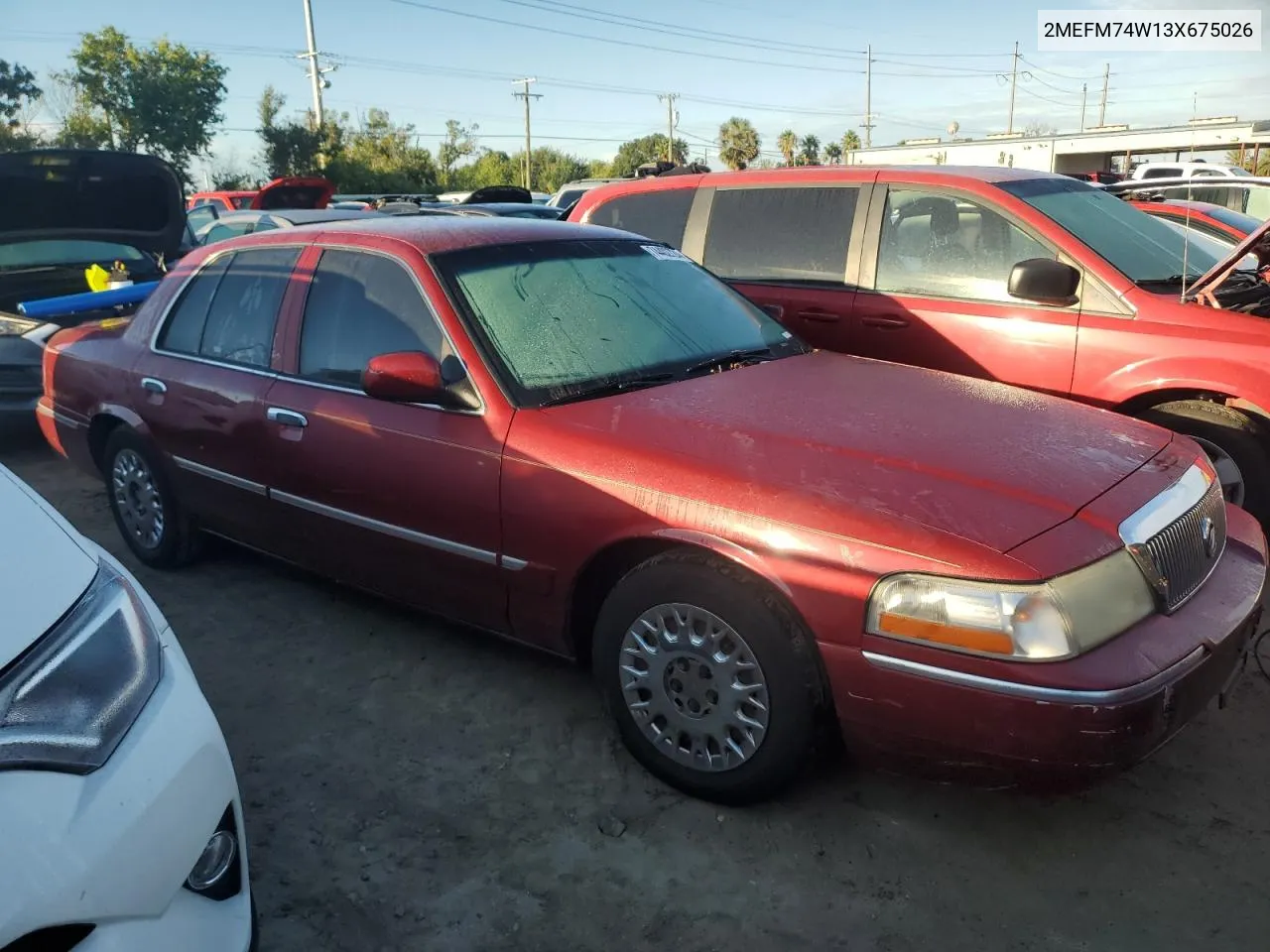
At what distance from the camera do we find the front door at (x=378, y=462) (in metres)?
3.20

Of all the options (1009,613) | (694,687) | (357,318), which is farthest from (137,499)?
(1009,613)

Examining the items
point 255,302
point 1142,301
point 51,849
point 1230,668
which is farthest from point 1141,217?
point 51,849

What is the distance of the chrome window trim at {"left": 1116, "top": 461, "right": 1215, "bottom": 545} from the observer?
2.49 meters

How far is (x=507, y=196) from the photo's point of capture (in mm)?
15258

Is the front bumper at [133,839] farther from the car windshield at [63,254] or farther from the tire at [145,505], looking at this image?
the car windshield at [63,254]

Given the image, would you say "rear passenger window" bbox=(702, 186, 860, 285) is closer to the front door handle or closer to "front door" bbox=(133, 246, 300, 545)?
"front door" bbox=(133, 246, 300, 545)

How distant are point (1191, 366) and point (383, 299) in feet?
10.9

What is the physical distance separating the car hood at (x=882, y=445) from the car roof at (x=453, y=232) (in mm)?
901

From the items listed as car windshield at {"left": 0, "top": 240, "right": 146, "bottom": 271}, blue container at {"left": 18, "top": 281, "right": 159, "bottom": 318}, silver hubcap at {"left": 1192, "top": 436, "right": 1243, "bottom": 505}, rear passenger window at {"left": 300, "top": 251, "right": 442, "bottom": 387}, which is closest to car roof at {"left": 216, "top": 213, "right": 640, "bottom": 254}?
rear passenger window at {"left": 300, "top": 251, "right": 442, "bottom": 387}

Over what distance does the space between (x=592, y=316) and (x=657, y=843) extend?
5.84 feet

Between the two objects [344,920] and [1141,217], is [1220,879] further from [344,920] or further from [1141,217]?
[1141,217]

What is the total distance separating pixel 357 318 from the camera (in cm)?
363

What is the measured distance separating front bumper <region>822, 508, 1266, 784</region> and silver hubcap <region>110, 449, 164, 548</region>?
3.40 m

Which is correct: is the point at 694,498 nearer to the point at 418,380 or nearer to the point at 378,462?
the point at 418,380
